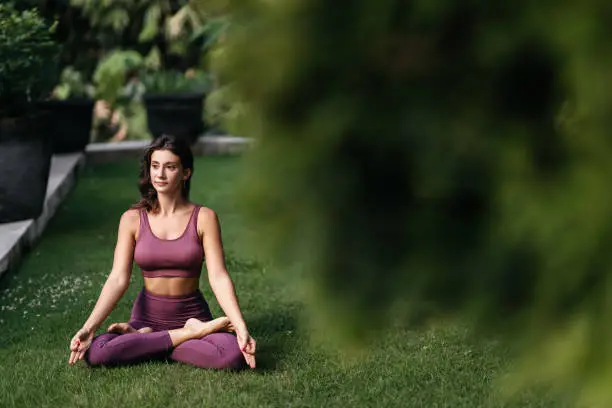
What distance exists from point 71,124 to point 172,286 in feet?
25.5

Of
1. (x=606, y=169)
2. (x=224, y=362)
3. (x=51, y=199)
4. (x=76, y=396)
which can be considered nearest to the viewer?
(x=606, y=169)

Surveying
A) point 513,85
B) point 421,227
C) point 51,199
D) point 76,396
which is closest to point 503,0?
point 513,85

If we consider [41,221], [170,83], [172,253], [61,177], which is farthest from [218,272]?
[170,83]

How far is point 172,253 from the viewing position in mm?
4520

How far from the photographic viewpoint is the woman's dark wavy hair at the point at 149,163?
4.57 m

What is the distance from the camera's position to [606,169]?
2.56ft

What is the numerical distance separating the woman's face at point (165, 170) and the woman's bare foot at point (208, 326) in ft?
1.86

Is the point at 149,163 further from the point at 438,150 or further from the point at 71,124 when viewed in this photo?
the point at 71,124

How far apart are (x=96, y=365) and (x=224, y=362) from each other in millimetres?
531

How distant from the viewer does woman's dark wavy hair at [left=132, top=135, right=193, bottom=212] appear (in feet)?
15.0

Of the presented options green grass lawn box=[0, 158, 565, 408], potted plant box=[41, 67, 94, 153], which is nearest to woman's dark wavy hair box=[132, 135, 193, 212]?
green grass lawn box=[0, 158, 565, 408]

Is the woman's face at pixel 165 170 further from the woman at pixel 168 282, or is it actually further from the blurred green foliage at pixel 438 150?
the blurred green foliage at pixel 438 150

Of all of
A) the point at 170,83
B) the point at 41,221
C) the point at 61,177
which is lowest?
the point at 41,221

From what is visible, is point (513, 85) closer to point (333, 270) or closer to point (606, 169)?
point (606, 169)
